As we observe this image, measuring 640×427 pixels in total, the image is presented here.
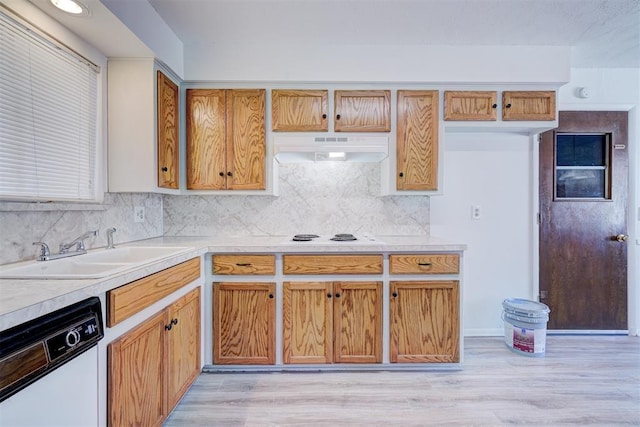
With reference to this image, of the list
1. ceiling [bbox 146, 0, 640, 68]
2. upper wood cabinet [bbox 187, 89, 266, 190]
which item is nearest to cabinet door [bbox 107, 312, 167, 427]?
upper wood cabinet [bbox 187, 89, 266, 190]

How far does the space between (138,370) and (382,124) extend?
2151 mm

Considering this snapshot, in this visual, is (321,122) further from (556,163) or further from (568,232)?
(568,232)

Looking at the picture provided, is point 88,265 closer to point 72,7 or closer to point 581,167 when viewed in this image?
point 72,7

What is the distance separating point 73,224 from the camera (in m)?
1.77

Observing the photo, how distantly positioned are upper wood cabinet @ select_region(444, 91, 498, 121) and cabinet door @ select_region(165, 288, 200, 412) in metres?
2.27

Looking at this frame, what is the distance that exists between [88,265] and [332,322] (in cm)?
147

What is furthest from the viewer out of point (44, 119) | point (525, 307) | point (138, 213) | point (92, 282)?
point (525, 307)

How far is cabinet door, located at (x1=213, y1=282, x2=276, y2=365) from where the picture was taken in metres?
2.14

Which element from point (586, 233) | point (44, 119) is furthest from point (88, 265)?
point (586, 233)

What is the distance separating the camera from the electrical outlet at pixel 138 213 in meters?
2.32

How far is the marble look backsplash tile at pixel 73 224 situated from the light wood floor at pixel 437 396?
1154 millimetres

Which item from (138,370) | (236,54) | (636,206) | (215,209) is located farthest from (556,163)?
(138,370)

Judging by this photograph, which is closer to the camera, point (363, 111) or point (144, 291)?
point (144, 291)

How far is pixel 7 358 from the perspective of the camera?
755 mm
